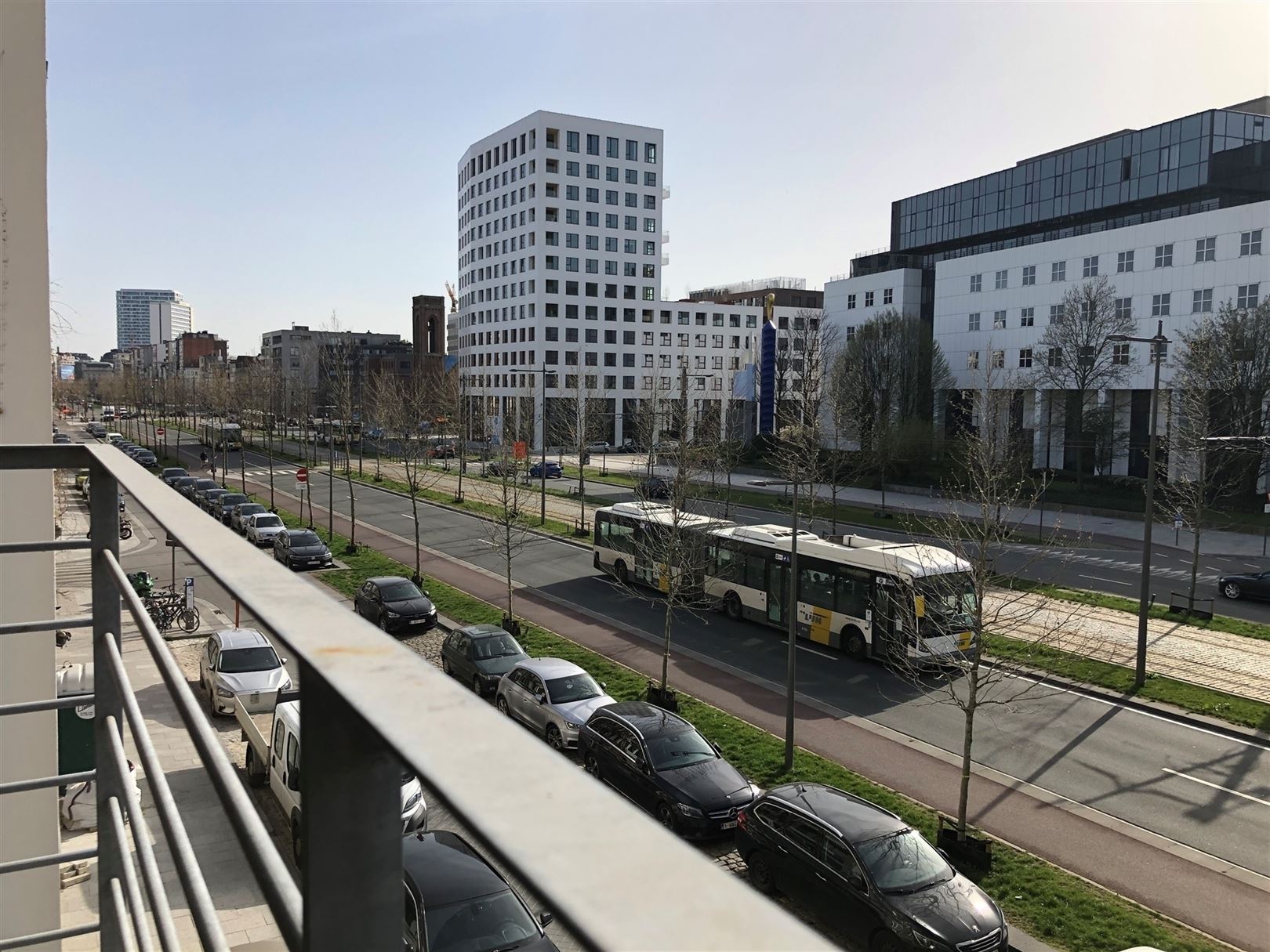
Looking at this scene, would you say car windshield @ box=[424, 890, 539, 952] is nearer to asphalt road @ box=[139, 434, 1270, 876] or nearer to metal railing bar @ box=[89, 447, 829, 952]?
metal railing bar @ box=[89, 447, 829, 952]

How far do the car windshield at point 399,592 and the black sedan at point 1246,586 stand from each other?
22.8 meters

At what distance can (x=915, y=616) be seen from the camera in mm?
18859

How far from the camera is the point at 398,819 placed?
35.2 inches

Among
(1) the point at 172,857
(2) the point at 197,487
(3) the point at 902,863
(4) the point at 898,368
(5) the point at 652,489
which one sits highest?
(4) the point at 898,368

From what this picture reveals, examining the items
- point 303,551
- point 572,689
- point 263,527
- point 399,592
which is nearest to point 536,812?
point 572,689

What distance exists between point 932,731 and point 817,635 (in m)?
5.75

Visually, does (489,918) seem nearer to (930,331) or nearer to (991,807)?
(991,807)

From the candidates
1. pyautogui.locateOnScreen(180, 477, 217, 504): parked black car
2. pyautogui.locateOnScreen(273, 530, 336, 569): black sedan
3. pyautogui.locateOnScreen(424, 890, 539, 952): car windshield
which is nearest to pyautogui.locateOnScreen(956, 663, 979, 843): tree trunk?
pyautogui.locateOnScreen(424, 890, 539, 952): car windshield

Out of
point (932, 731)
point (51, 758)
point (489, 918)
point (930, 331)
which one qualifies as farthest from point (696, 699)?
point (930, 331)

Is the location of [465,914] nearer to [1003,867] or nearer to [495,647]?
[1003,867]

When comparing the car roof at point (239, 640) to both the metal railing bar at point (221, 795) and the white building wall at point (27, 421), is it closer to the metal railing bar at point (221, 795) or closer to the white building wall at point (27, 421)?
the white building wall at point (27, 421)

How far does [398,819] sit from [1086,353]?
5505cm

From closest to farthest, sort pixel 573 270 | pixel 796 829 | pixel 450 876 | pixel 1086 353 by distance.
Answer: pixel 450 876, pixel 796 829, pixel 1086 353, pixel 573 270

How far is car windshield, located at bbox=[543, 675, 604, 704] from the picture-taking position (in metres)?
16.3
